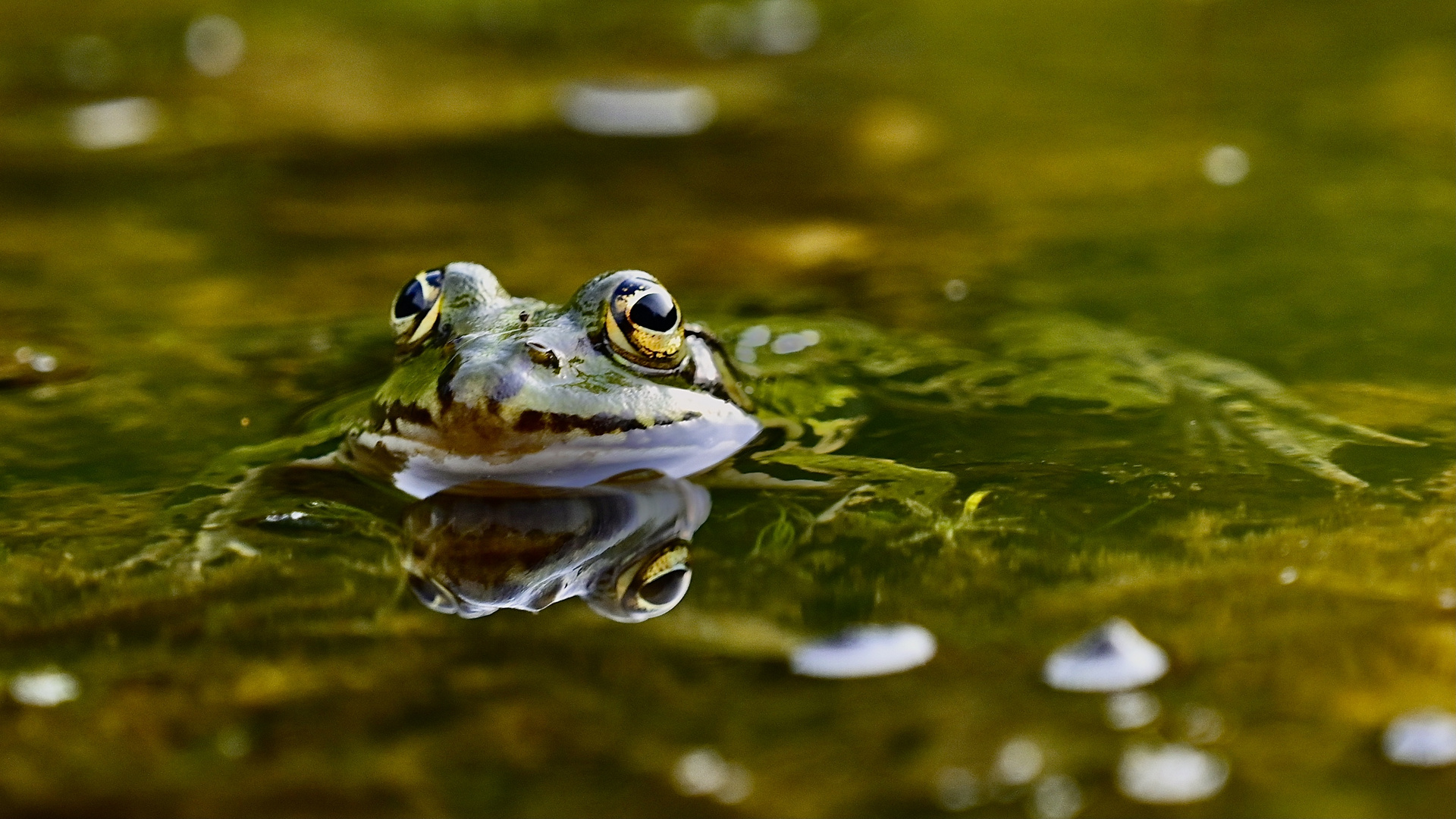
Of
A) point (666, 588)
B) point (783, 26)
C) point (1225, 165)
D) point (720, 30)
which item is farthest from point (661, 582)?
point (783, 26)

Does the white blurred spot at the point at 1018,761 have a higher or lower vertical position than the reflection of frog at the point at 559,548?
lower

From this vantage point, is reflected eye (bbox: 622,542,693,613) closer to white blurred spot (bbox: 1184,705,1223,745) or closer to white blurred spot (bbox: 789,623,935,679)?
white blurred spot (bbox: 789,623,935,679)

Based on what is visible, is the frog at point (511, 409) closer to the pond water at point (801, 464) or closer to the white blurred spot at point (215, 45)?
the pond water at point (801, 464)

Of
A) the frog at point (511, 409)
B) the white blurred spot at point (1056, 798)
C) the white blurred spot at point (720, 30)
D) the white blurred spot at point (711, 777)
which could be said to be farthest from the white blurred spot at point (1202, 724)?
the white blurred spot at point (720, 30)

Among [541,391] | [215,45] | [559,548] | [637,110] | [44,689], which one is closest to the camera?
[44,689]

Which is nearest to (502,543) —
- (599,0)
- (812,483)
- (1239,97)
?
(812,483)

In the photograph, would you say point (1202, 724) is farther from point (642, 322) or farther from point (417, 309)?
point (417, 309)

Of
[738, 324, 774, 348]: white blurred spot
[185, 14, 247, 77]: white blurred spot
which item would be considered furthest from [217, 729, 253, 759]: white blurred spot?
[185, 14, 247, 77]: white blurred spot
